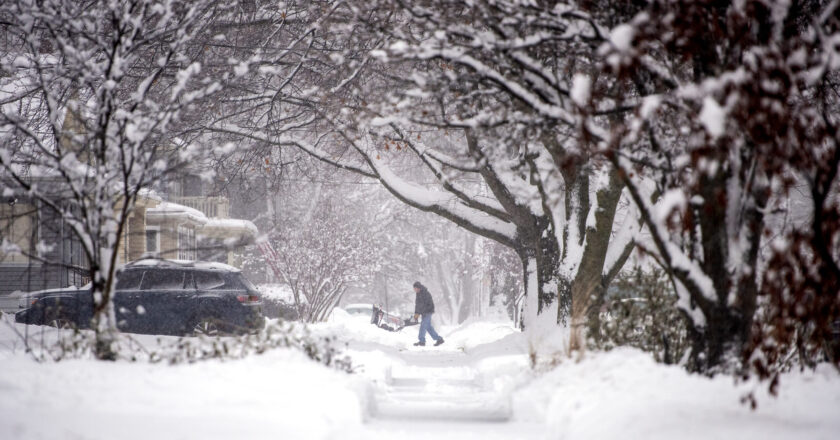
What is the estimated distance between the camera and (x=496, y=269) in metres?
30.0

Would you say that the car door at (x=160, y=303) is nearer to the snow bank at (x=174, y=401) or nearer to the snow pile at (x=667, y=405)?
the snow bank at (x=174, y=401)

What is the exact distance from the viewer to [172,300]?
14805mm

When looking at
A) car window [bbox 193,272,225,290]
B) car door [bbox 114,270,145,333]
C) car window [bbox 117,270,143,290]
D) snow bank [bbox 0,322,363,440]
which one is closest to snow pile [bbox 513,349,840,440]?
snow bank [bbox 0,322,363,440]

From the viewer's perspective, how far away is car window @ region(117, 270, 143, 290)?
1504cm

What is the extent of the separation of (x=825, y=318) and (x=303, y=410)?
13.0 feet

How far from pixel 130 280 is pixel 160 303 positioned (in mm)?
884

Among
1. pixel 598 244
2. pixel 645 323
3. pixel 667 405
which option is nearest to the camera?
pixel 667 405

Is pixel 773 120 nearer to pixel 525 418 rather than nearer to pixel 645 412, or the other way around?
pixel 645 412

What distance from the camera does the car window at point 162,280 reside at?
49.2ft

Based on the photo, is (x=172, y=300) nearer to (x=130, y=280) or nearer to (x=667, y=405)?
(x=130, y=280)

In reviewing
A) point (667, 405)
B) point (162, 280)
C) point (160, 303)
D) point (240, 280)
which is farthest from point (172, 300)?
point (667, 405)

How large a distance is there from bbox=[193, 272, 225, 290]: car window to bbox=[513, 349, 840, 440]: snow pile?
370 inches

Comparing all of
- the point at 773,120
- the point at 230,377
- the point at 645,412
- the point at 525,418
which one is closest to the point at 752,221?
the point at 773,120

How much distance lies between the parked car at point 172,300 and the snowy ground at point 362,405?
265 inches
